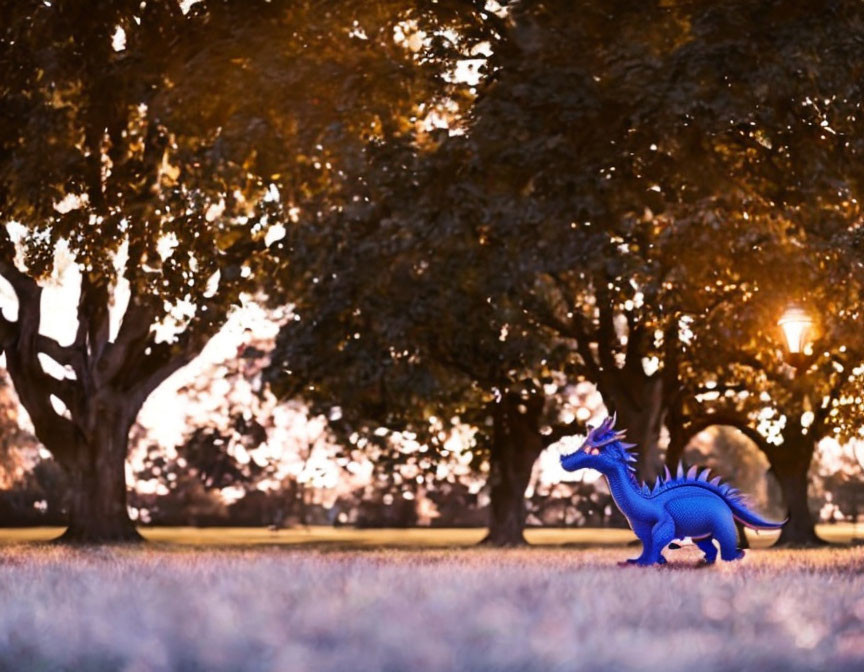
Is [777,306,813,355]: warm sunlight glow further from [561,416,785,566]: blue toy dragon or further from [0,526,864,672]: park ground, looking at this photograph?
[0,526,864,672]: park ground

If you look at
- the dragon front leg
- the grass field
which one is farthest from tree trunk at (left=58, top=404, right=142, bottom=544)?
the dragon front leg

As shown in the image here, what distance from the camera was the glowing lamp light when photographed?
17672 millimetres

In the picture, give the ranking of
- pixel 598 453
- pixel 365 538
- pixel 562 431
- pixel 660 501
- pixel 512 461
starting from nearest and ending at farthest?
pixel 598 453
pixel 660 501
pixel 512 461
pixel 562 431
pixel 365 538

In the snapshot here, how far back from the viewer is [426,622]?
7.39m

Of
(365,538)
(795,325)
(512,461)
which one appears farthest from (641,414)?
(365,538)

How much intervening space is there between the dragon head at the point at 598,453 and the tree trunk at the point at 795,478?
19.6 meters

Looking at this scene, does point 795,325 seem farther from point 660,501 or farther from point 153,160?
point 153,160

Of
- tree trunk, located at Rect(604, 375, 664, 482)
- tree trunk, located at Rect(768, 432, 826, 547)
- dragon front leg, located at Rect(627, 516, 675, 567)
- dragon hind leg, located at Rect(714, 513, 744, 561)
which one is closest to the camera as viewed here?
dragon front leg, located at Rect(627, 516, 675, 567)

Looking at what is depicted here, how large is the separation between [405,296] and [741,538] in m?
16.1

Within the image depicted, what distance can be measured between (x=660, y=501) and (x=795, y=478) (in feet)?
65.2

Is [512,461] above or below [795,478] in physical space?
above

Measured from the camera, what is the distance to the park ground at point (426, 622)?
20.9ft

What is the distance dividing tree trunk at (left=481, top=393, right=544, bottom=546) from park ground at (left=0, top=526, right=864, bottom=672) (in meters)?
18.5

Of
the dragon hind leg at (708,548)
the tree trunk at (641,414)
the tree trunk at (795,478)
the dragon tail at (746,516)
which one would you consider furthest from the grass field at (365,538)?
the dragon tail at (746,516)
